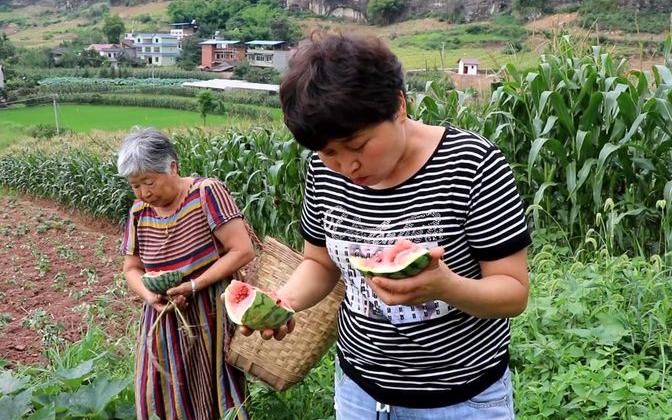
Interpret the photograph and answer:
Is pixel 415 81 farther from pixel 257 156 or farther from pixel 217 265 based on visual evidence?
pixel 217 265

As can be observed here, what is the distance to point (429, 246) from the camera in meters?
1.49

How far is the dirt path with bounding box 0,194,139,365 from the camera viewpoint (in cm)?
563

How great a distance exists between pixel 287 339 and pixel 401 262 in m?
1.25

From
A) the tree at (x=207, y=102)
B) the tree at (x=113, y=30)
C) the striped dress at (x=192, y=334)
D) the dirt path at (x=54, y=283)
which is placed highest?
the striped dress at (x=192, y=334)

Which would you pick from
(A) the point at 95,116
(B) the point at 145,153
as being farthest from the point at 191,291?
(A) the point at 95,116

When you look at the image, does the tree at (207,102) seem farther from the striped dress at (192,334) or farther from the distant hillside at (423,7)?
the striped dress at (192,334)

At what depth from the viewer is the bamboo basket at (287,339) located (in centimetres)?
247

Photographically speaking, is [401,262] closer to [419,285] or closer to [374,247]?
[419,285]

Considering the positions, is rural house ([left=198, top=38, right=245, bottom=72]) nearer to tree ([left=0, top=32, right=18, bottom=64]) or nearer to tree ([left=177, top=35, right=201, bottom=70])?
tree ([left=177, top=35, right=201, bottom=70])

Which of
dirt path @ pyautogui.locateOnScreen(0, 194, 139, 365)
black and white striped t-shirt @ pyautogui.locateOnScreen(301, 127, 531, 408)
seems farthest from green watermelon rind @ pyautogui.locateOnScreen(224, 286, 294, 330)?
dirt path @ pyautogui.locateOnScreen(0, 194, 139, 365)

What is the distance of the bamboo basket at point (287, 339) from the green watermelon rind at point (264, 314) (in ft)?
2.33

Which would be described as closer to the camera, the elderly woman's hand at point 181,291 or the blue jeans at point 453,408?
the blue jeans at point 453,408

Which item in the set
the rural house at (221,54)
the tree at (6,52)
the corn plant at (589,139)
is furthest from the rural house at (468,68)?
the tree at (6,52)

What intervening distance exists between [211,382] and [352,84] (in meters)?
1.90
